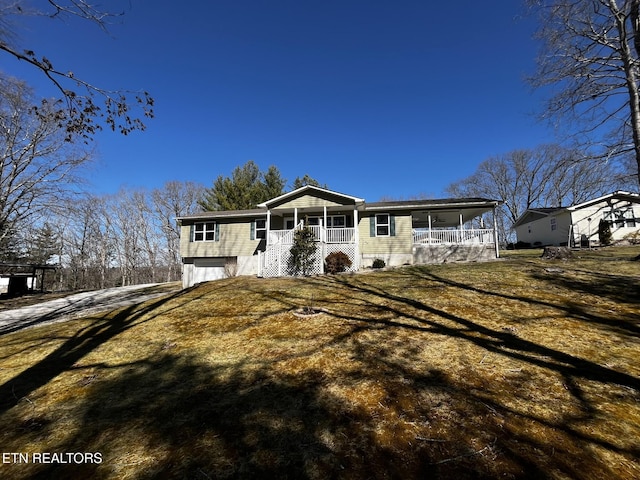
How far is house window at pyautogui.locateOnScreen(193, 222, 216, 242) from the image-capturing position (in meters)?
19.0

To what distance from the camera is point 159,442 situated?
2.97 m

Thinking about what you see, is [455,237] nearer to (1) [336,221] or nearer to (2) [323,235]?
(1) [336,221]

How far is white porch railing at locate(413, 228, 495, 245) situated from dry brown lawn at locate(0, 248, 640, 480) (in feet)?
28.1

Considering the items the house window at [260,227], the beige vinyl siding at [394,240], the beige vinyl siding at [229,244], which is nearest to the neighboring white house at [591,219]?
the beige vinyl siding at [394,240]

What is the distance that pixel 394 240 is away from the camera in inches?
652

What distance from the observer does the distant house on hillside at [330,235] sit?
49.0 feet

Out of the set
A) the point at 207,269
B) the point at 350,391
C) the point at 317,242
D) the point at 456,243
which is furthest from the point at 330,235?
the point at 350,391

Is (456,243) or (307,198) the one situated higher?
(307,198)

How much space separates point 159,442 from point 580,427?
4161 mm

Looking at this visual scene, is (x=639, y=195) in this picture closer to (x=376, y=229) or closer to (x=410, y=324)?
(x=376, y=229)

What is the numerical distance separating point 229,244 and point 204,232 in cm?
201

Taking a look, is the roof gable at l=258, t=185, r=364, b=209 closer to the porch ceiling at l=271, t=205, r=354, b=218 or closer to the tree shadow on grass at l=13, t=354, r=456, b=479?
the porch ceiling at l=271, t=205, r=354, b=218

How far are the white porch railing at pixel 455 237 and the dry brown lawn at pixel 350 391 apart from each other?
337 inches

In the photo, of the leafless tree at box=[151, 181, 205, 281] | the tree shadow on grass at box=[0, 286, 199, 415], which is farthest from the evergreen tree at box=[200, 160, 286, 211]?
the tree shadow on grass at box=[0, 286, 199, 415]
